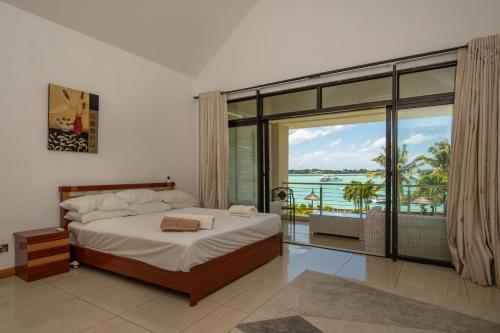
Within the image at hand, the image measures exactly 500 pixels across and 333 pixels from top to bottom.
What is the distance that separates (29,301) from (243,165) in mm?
3477

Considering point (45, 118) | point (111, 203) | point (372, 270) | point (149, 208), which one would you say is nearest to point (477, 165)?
point (372, 270)

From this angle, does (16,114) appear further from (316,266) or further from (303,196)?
(303,196)

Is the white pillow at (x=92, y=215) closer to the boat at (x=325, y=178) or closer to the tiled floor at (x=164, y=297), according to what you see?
the tiled floor at (x=164, y=297)

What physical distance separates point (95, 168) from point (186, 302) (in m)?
2.47

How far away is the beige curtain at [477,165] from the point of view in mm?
3027

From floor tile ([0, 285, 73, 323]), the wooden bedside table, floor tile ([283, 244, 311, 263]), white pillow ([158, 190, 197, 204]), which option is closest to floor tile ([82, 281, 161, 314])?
floor tile ([0, 285, 73, 323])

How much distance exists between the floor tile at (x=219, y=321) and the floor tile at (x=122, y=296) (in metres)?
0.68

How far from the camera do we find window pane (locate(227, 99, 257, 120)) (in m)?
5.12

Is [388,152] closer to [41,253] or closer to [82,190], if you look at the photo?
[82,190]

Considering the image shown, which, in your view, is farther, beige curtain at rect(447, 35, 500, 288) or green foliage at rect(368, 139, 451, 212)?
green foliage at rect(368, 139, 451, 212)

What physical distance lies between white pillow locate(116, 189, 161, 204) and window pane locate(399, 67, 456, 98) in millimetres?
3663

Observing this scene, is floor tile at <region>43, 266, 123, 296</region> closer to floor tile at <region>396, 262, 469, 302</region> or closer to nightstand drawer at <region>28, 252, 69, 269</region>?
nightstand drawer at <region>28, 252, 69, 269</region>

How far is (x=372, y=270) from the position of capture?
3.41 meters

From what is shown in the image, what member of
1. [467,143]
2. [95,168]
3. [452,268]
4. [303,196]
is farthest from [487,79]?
[95,168]
